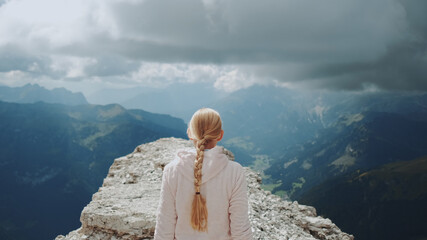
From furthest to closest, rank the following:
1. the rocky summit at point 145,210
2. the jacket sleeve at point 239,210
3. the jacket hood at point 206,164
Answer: the rocky summit at point 145,210 → the jacket sleeve at point 239,210 → the jacket hood at point 206,164

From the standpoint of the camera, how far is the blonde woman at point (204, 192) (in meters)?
4.46

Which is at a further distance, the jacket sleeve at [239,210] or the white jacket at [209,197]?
the jacket sleeve at [239,210]

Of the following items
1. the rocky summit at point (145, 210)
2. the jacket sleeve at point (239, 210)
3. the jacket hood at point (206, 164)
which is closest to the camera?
the jacket hood at point (206, 164)

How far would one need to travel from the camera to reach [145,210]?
11.3 meters

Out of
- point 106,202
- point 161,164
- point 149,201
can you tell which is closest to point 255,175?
point 161,164

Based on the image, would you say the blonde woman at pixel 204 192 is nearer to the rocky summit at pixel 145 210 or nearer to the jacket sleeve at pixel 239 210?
the jacket sleeve at pixel 239 210

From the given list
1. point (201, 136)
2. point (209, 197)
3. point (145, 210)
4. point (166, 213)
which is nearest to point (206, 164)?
point (201, 136)

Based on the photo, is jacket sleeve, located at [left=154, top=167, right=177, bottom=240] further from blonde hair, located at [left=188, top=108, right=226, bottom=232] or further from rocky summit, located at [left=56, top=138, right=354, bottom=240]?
rocky summit, located at [left=56, top=138, right=354, bottom=240]

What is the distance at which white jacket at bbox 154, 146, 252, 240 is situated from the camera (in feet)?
14.7

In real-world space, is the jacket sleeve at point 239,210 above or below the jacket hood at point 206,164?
below

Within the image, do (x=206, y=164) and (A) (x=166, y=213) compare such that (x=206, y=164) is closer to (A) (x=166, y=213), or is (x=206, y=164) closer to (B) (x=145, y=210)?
(A) (x=166, y=213)

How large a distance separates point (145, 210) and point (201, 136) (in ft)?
26.4

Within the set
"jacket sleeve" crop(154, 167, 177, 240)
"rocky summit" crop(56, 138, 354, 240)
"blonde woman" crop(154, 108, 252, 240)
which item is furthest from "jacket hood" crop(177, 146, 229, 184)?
"rocky summit" crop(56, 138, 354, 240)

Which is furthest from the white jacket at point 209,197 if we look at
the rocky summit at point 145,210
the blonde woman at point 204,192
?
the rocky summit at point 145,210
